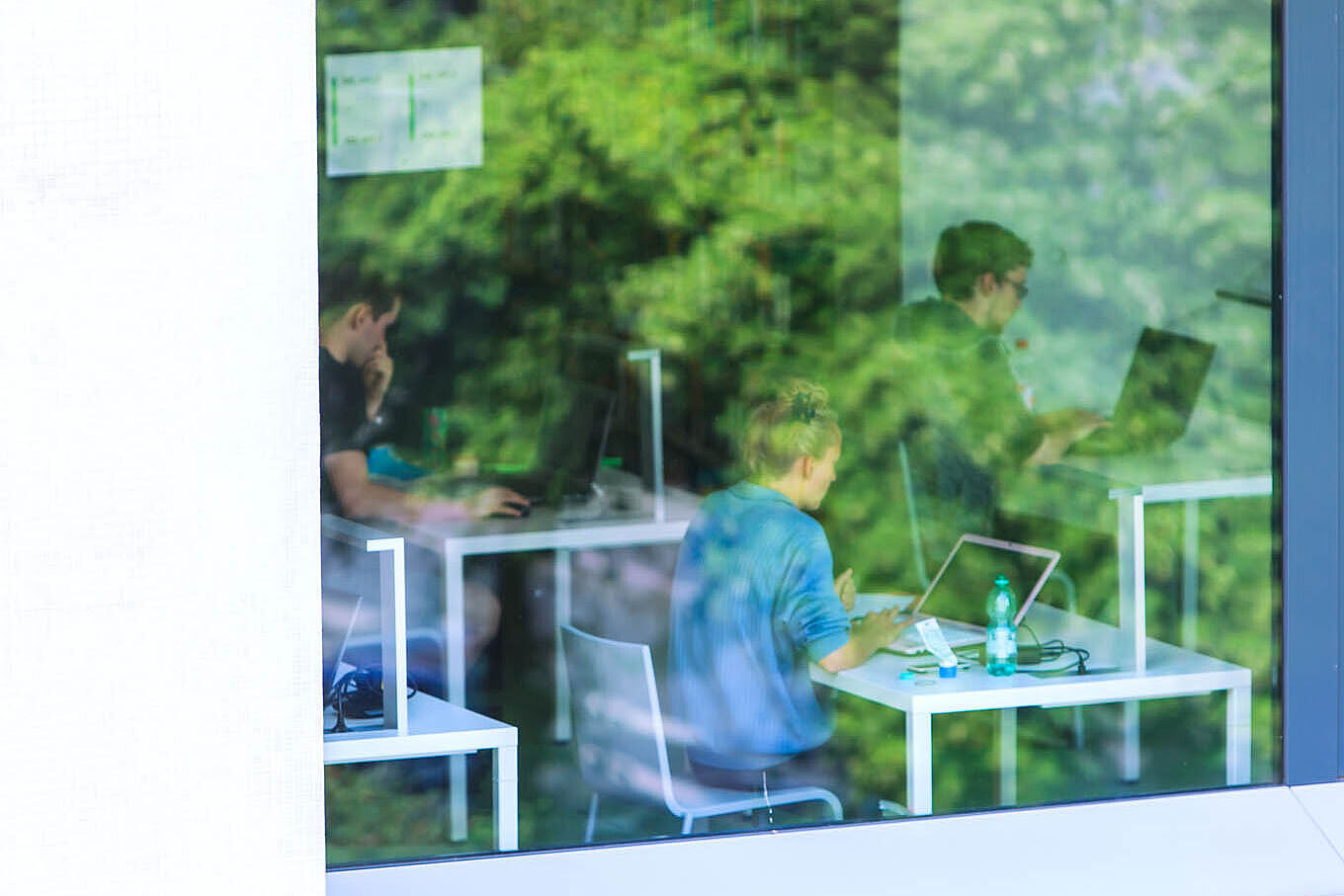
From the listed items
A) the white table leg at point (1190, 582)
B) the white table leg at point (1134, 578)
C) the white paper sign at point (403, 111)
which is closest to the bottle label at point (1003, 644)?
the white table leg at point (1134, 578)

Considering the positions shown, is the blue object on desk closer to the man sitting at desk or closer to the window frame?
the man sitting at desk

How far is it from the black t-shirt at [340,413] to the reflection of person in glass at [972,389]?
1.70 m

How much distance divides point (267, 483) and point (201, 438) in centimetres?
9

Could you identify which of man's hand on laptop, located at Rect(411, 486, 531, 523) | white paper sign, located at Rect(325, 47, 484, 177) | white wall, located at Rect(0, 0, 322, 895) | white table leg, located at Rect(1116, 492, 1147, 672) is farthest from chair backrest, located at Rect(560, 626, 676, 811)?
white paper sign, located at Rect(325, 47, 484, 177)

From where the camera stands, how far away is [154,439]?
1.82m

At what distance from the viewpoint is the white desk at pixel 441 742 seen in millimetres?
2785

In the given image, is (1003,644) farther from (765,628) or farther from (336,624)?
(336,624)

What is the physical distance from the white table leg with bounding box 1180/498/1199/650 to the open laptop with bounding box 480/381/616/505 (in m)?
1.74

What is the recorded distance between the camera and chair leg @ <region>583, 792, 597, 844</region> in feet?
8.82

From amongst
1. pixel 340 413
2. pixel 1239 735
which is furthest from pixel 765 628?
pixel 340 413

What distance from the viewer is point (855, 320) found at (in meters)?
7.22

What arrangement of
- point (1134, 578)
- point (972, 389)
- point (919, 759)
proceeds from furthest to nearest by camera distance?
point (972, 389) < point (1134, 578) < point (919, 759)

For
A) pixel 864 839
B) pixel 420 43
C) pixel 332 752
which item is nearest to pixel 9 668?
pixel 332 752

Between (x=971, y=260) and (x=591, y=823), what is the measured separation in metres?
2.36
